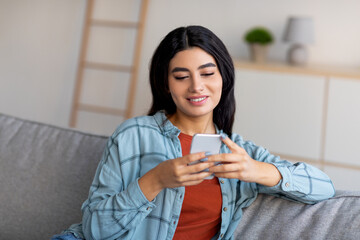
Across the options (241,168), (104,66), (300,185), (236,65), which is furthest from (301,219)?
(104,66)

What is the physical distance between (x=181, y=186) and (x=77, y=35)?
3902 mm

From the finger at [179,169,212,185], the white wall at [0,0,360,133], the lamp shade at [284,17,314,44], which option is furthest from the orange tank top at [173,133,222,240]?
the white wall at [0,0,360,133]

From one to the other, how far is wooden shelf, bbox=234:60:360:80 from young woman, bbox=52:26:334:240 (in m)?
2.22

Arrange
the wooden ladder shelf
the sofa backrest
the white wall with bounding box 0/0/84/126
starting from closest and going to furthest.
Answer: the sofa backrest, the wooden ladder shelf, the white wall with bounding box 0/0/84/126

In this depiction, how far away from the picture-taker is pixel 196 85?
1.55m

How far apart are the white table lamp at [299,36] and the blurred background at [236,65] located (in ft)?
0.14

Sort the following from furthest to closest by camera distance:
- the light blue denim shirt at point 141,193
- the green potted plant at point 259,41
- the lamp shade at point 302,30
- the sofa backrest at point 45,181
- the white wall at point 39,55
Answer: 1. the white wall at point 39,55
2. the green potted plant at point 259,41
3. the lamp shade at point 302,30
4. the sofa backrest at point 45,181
5. the light blue denim shirt at point 141,193

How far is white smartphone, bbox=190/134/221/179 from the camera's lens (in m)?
1.31

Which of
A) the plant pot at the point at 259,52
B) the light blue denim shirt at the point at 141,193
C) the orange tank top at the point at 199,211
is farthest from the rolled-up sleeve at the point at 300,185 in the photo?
the plant pot at the point at 259,52

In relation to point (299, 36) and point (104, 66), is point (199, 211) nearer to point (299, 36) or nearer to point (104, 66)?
point (299, 36)

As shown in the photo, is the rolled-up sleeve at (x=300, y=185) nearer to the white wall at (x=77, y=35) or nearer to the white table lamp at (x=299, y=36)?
the white table lamp at (x=299, y=36)

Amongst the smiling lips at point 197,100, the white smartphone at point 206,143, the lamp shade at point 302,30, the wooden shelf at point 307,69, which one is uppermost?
the lamp shade at point 302,30

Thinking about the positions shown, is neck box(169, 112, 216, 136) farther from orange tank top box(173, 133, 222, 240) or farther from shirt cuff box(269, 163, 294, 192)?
shirt cuff box(269, 163, 294, 192)

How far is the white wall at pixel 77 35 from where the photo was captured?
163 inches
